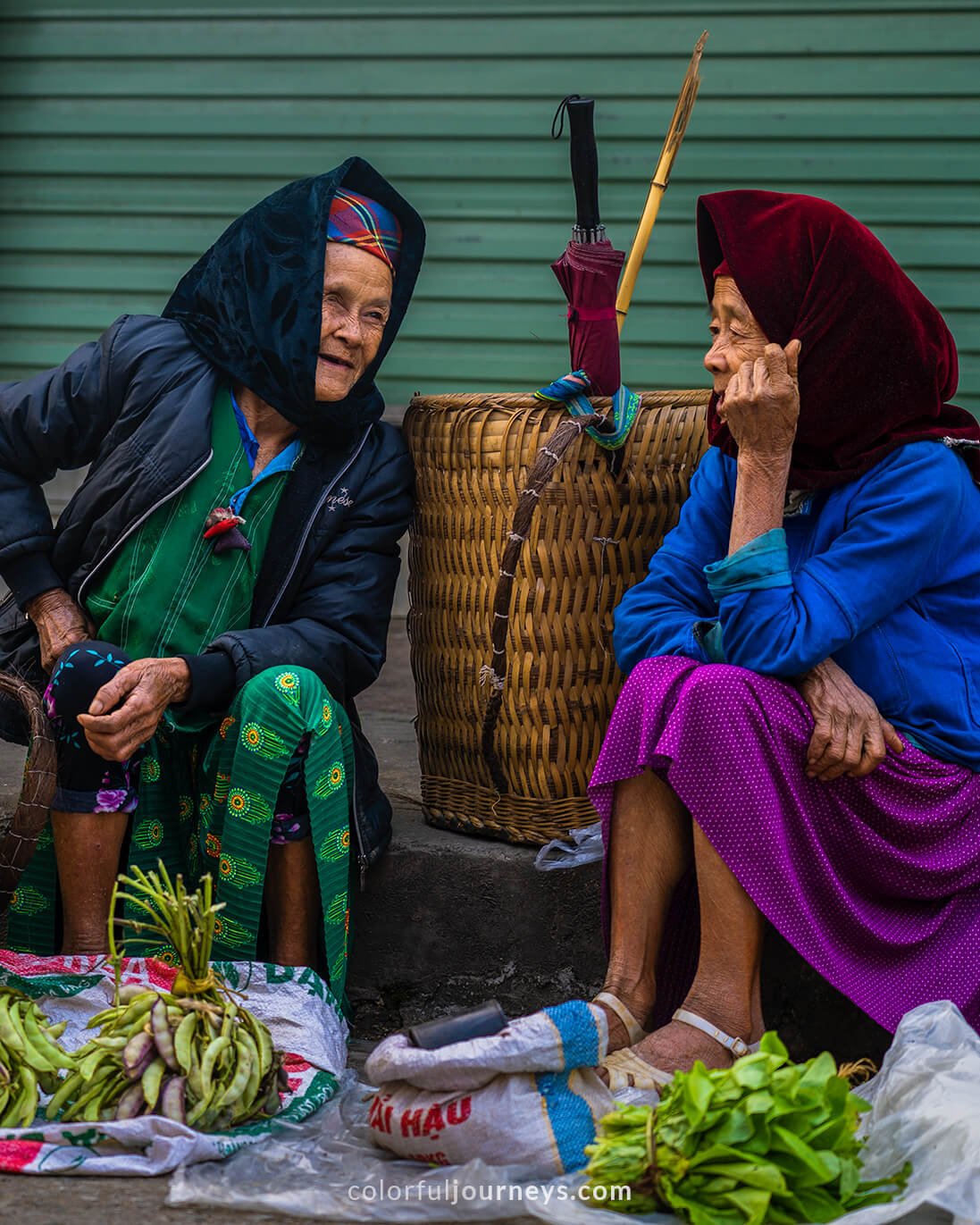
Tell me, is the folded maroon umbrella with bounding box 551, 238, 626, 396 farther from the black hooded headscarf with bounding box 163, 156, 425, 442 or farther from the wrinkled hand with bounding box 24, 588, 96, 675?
the wrinkled hand with bounding box 24, 588, 96, 675

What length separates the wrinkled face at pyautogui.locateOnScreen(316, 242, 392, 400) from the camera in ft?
8.58

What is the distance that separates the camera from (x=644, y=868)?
2227mm

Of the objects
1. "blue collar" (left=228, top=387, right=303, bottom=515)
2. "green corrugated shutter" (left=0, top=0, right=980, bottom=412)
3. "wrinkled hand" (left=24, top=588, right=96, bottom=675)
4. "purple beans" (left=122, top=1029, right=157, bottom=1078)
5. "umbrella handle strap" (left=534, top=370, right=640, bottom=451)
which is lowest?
"purple beans" (left=122, top=1029, right=157, bottom=1078)

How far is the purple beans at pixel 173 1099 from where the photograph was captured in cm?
192

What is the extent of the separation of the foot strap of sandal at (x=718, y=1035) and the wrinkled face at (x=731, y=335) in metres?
1.00

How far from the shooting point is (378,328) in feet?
8.87

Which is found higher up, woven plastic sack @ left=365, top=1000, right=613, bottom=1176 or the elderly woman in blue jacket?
the elderly woman in blue jacket

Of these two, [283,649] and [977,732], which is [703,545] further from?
[283,649]

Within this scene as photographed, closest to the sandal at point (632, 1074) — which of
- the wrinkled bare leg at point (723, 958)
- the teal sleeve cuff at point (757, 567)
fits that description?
the wrinkled bare leg at point (723, 958)

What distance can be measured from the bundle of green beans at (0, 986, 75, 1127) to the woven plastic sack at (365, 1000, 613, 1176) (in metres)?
0.49

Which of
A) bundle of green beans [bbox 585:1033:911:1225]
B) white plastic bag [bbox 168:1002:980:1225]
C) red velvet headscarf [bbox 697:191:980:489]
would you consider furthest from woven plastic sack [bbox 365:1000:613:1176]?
red velvet headscarf [bbox 697:191:980:489]

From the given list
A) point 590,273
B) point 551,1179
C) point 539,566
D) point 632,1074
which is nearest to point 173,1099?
point 551,1179

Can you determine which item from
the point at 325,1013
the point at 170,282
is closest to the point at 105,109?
the point at 170,282

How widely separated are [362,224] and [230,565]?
0.71 metres
